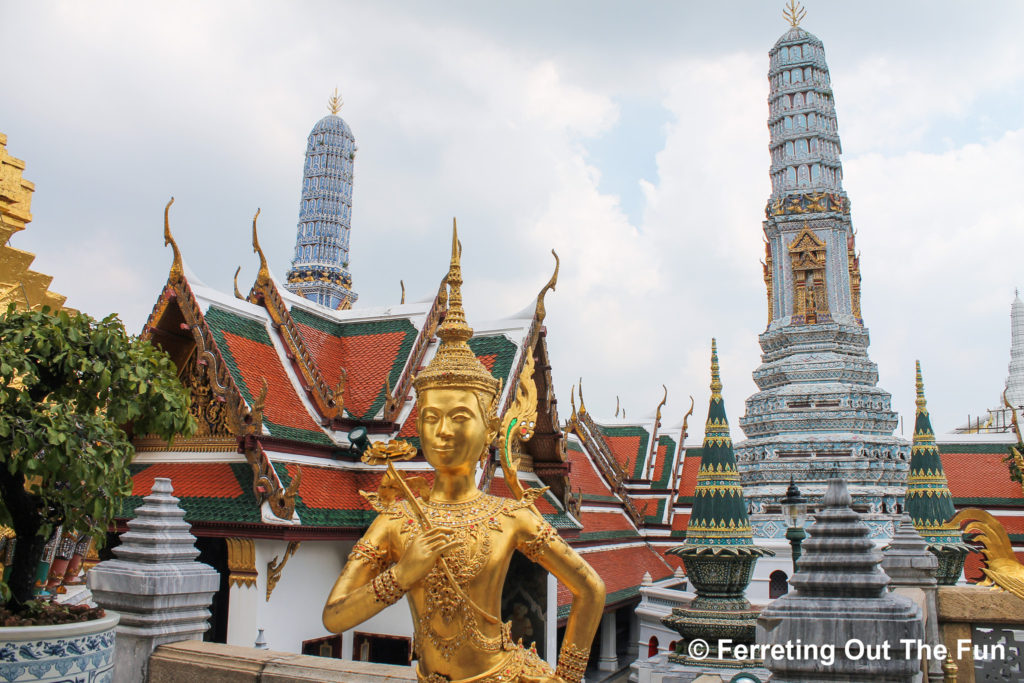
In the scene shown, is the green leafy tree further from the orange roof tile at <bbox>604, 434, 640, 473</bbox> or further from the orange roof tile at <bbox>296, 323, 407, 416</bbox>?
the orange roof tile at <bbox>604, 434, 640, 473</bbox>

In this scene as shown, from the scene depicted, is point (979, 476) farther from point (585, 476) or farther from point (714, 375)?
point (714, 375)

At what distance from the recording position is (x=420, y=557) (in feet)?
10.8

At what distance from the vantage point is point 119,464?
4.70m

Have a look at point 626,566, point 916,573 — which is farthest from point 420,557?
point 626,566

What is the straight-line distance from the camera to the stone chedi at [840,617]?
3391mm

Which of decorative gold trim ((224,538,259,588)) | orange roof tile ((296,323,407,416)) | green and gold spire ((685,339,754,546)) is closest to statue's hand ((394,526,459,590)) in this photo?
green and gold spire ((685,339,754,546))

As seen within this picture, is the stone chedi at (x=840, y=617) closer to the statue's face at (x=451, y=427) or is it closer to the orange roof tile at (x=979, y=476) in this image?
the statue's face at (x=451, y=427)

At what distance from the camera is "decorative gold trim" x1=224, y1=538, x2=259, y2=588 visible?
9047mm

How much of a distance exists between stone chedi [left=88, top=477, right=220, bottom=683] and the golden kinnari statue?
223 centimetres

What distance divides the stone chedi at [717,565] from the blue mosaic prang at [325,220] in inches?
1480

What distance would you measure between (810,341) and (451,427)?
21173mm

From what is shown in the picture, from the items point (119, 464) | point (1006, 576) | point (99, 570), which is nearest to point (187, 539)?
point (99, 570)

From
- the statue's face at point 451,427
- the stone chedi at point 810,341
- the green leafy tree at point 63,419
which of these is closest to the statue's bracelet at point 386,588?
the statue's face at point 451,427

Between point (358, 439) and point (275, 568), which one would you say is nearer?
point (275, 568)
